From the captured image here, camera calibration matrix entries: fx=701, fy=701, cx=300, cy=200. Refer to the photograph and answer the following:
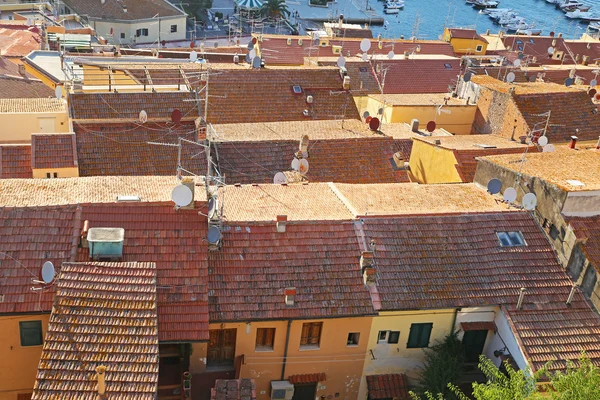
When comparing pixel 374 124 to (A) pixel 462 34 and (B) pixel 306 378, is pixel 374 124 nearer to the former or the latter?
(B) pixel 306 378

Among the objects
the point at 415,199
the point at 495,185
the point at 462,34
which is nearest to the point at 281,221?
the point at 415,199

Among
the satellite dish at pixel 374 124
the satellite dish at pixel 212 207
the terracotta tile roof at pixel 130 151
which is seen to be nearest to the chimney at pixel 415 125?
the satellite dish at pixel 374 124

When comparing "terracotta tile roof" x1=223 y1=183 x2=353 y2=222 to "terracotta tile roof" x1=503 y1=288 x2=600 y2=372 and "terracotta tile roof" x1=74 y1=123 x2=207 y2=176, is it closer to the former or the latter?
"terracotta tile roof" x1=74 y1=123 x2=207 y2=176

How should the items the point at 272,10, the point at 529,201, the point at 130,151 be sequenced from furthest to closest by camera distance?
the point at 272,10 → the point at 130,151 → the point at 529,201

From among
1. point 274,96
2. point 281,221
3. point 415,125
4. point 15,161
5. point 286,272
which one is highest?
point 281,221

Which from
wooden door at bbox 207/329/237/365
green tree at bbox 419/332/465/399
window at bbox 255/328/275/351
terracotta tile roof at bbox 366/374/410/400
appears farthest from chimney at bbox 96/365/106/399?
green tree at bbox 419/332/465/399

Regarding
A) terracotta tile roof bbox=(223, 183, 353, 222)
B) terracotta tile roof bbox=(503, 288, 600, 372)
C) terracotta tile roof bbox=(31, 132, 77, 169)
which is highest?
terracotta tile roof bbox=(223, 183, 353, 222)
